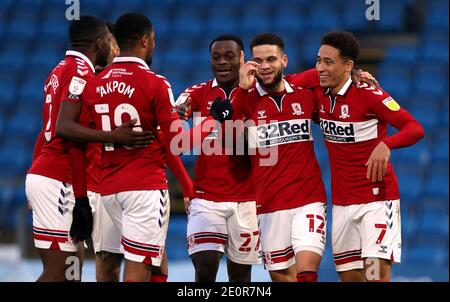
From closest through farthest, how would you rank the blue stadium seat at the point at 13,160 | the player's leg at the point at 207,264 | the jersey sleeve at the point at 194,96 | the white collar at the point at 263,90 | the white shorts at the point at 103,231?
the white collar at the point at 263,90 → the white shorts at the point at 103,231 → the player's leg at the point at 207,264 → the jersey sleeve at the point at 194,96 → the blue stadium seat at the point at 13,160

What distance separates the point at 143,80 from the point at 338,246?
199 cm

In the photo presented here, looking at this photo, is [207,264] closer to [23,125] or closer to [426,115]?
[426,115]

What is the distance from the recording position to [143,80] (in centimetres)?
609

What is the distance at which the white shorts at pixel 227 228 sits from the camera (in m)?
7.38

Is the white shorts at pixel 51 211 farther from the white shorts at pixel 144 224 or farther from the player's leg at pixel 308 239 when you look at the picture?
the player's leg at pixel 308 239

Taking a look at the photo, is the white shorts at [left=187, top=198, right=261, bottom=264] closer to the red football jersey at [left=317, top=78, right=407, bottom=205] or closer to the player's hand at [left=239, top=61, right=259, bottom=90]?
the red football jersey at [left=317, top=78, right=407, bottom=205]

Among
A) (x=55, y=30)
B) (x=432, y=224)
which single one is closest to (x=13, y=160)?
(x=55, y=30)

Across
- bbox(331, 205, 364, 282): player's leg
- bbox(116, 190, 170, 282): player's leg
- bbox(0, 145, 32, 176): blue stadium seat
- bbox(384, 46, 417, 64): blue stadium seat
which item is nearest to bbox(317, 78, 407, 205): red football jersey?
bbox(331, 205, 364, 282): player's leg

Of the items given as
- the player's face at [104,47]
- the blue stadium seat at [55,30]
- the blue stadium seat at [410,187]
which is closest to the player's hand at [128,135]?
the player's face at [104,47]

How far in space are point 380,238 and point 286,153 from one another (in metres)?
0.94

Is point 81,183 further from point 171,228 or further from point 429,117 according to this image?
point 429,117

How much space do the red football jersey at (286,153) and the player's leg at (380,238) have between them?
40 cm

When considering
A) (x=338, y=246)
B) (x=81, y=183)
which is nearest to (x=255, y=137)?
(x=338, y=246)

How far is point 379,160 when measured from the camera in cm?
639
